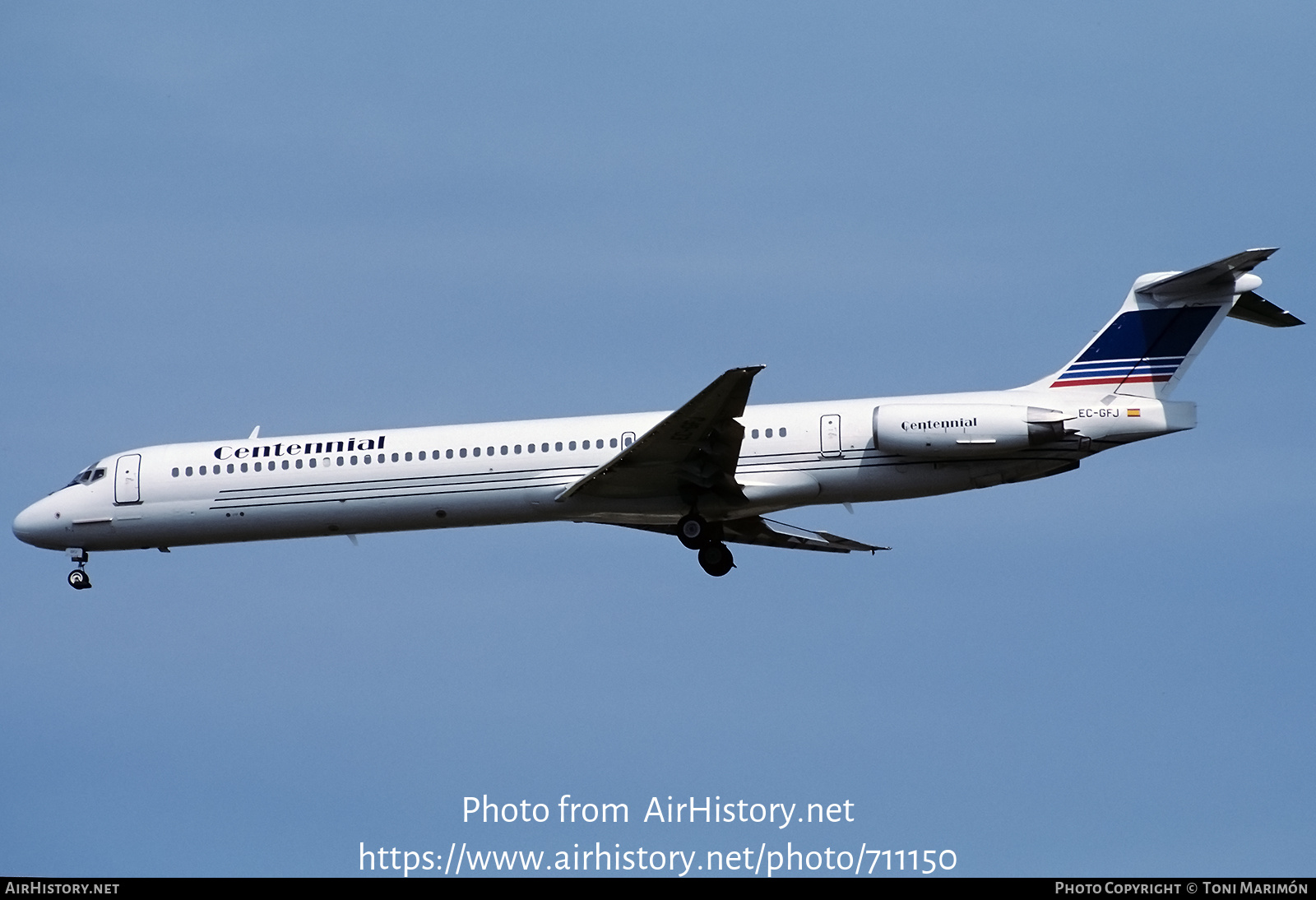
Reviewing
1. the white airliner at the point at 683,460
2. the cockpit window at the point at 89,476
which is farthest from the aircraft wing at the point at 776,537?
the cockpit window at the point at 89,476

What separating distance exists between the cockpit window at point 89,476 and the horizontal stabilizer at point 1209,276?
17751 mm

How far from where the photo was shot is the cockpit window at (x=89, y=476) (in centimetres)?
2927

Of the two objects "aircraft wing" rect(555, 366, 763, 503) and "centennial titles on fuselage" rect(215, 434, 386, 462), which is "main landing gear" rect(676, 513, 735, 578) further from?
"centennial titles on fuselage" rect(215, 434, 386, 462)

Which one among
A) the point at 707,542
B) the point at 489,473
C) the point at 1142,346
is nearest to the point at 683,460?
the point at 707,542

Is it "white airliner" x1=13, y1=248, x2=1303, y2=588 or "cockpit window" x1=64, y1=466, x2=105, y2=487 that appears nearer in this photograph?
"white airliner" x1=13, y1=248, x2=1303, y2=588

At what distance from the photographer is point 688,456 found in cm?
2611

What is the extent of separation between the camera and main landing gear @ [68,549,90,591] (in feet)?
95.9

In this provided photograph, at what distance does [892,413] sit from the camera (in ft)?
84.5

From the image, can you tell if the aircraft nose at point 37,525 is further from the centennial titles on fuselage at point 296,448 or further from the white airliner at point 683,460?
the centennial titles on fuselage at point 296,448

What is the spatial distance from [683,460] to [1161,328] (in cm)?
770

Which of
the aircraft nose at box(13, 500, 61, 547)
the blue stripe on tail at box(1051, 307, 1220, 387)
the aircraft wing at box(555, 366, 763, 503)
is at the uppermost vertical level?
the aircraft nose at box(13, 500, 61, 547)

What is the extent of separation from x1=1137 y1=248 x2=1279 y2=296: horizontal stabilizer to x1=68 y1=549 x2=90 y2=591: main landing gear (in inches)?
723

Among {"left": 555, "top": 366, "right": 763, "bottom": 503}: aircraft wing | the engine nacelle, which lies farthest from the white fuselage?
{"left": 555, "top": 366, "right": 763, "bottom": 503}: aircraft wing
